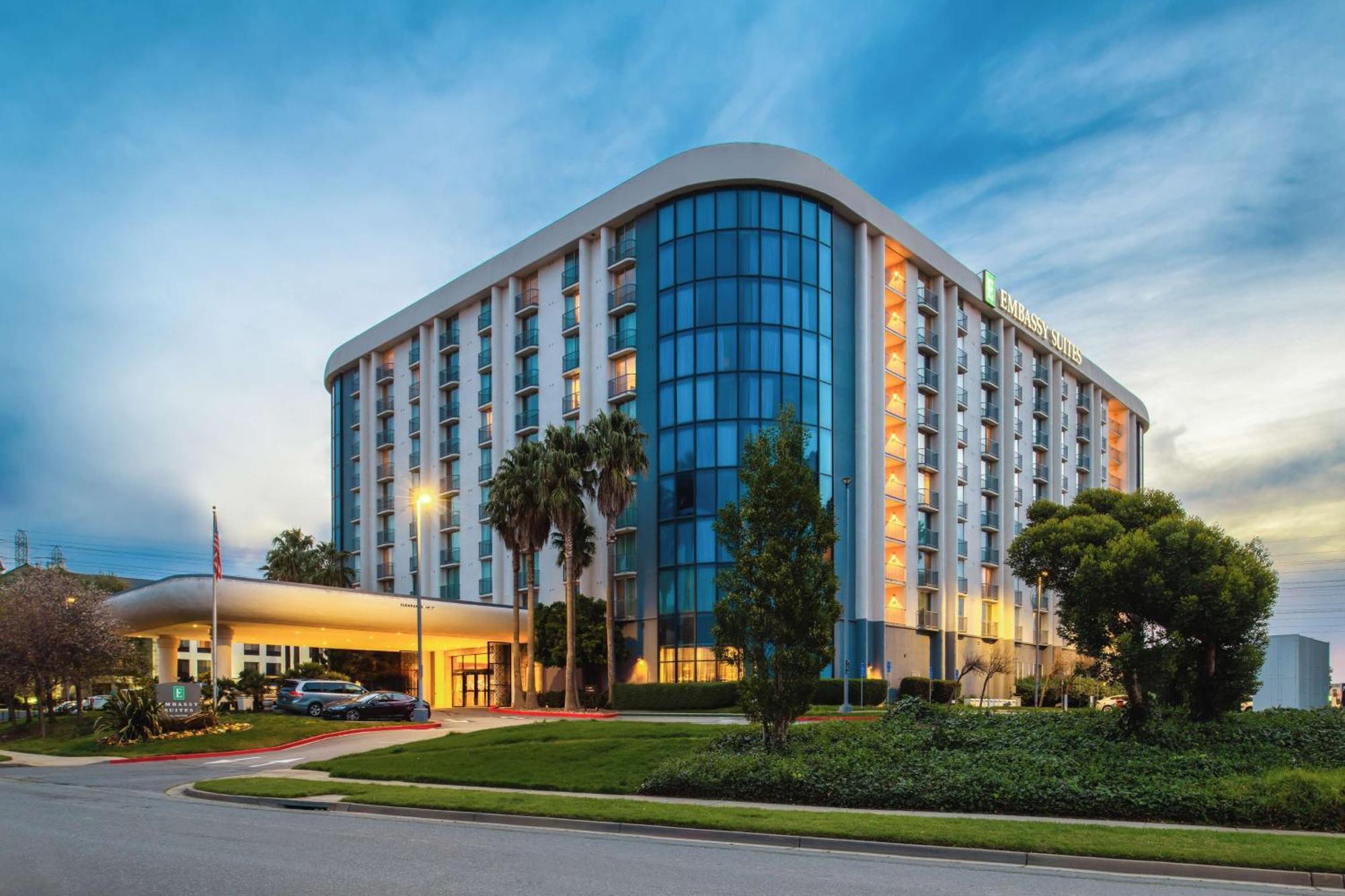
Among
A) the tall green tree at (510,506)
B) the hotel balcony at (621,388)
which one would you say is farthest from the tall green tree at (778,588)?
the hotel balcony at (621,388)

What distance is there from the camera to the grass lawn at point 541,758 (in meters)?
21.4

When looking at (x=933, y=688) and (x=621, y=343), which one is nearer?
(x=933, y=688)

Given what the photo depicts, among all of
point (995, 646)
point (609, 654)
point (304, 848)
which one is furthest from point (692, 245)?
point (304, 848)

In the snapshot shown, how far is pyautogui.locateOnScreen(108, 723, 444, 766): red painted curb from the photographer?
31.5m

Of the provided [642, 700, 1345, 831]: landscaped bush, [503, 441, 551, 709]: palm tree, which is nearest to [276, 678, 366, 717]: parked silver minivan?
[503, 441, 551, 709]: palm tree

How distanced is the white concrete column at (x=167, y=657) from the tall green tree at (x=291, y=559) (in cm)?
1919

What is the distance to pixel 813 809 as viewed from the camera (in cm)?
1733

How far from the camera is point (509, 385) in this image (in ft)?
223

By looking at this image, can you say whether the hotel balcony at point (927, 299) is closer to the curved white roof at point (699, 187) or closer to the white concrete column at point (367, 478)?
the curved white roof at point (699, 187)

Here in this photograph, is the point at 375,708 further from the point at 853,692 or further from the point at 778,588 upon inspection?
the point at 778,588

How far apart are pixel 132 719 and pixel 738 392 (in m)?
32.2

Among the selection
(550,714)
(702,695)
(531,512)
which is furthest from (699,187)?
(550,714)

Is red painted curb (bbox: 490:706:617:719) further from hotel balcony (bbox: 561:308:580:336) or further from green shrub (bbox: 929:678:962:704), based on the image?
hotel balcony (bbox: 561:308:580:336)

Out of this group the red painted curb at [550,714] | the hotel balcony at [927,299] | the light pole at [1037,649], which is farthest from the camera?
the hotel balcony at [927,299]
